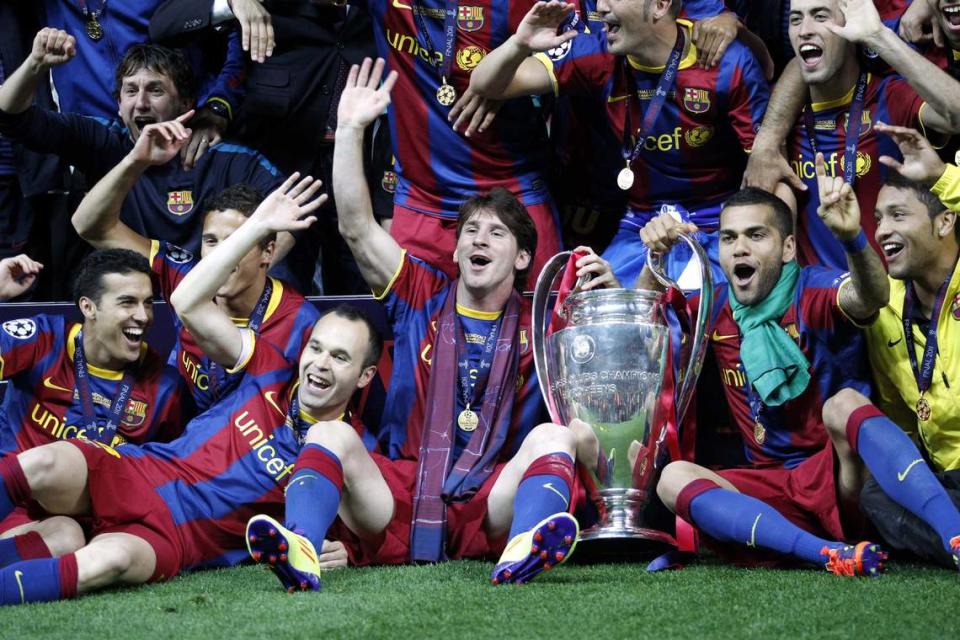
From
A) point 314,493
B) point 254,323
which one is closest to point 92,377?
point 254,323

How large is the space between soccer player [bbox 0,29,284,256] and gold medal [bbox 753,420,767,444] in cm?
234

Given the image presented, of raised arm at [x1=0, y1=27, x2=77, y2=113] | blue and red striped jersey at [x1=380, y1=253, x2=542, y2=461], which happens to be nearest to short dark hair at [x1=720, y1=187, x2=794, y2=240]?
blue and red striped jersey at [x1=380, y1=253, x2=542, y2=461]

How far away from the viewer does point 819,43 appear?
5043mm

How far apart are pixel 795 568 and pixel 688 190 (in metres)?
1.83

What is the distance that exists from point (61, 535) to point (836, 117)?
121 inches

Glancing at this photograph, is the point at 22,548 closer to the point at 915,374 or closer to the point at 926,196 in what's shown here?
the point at 915,374

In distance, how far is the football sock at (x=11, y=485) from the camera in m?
4.04

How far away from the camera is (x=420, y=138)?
5.66 metres

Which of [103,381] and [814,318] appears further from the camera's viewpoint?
[103,381]

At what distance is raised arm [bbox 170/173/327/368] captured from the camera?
4.58 metres

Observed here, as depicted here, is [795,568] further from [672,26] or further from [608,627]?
[672,26]

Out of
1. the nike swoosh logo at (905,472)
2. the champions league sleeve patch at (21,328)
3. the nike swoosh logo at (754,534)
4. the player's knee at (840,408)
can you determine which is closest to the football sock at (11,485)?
the champions league sleeve patch at (21,328)

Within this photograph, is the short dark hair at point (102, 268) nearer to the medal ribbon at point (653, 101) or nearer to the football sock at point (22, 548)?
the football sock at point (22, 548)

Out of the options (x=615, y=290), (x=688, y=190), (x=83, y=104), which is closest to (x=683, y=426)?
(x=615, y=290)
